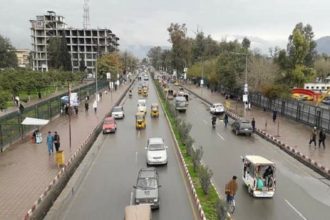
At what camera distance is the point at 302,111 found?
41469mm

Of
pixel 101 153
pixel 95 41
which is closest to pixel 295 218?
pixel 101 153

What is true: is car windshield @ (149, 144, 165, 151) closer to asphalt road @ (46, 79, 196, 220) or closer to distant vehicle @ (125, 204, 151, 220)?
asphalt road @ (46, 79, 196, 220)

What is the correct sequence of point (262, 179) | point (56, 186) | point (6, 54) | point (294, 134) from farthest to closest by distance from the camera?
point (6, 54)
point (294, 134)
point (56, 186)
point (262, 179)

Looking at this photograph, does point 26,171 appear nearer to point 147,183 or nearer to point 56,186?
point 56,186

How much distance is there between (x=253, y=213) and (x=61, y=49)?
127 m

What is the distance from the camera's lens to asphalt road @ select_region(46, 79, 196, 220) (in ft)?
55.2

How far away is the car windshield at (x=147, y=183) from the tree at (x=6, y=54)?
13136 cm

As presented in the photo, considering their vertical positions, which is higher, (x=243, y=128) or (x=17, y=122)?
(x=17, y=122)

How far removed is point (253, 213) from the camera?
55.0 ft

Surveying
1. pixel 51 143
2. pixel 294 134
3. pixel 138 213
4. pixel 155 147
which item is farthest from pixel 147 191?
pixel 294 134

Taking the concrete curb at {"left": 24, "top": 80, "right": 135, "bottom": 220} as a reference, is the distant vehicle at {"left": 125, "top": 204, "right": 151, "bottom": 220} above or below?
above

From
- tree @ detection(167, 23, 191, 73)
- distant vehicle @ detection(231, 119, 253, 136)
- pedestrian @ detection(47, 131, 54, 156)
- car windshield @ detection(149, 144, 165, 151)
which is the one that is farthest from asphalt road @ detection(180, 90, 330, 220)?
tree @ detection(167, 23, 191, 73)

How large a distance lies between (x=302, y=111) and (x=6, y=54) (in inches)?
4776

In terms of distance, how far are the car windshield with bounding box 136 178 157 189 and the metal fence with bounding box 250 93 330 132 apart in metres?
22.3
